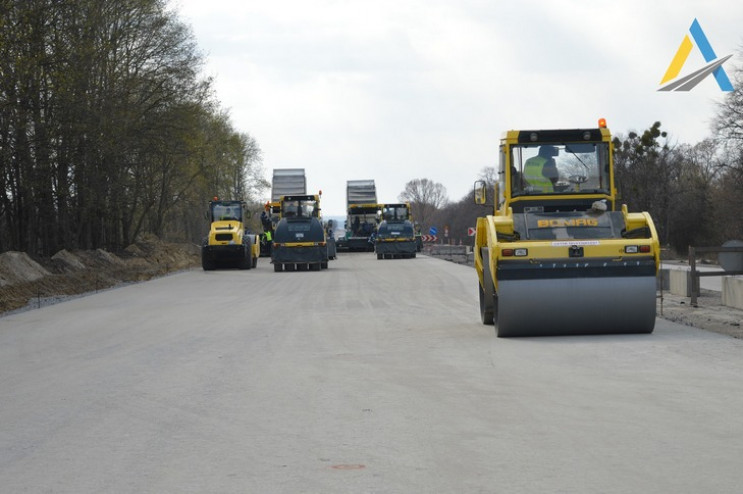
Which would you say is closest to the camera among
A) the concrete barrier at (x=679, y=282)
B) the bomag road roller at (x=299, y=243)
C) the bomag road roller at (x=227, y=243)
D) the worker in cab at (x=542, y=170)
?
the worker in cab at (x=542, y=170)

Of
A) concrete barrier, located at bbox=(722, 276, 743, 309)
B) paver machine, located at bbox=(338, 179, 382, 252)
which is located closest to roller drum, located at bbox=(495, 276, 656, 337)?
concrete barrier, located at bbox=(722, 276, 743, 309)

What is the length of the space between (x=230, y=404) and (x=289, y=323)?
8.62 meters

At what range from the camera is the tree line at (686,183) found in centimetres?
5834

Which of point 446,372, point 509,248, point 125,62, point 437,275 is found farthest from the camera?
point 125,62

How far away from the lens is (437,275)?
1422 inches

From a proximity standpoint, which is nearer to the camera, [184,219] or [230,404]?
[230,404]

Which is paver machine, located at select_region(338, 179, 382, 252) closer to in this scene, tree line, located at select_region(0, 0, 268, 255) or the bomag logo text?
tree line, located at select_region(0, 0, 268, 255)

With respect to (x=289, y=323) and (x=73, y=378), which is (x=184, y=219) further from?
(x=73, y=378)

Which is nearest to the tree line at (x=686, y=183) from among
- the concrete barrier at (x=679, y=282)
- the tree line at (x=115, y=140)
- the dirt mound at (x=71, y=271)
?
the tree line at (x=115, y=140)

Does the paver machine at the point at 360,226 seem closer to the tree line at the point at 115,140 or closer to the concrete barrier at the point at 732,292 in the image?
the tree line at the point at 115,140

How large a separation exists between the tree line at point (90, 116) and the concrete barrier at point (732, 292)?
1593cm

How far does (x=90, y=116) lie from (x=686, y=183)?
53427mm

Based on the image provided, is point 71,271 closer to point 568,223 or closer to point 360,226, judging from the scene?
point 568,223

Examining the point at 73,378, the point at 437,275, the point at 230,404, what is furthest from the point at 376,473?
the point at 437,275
